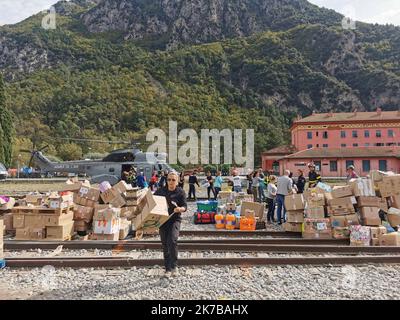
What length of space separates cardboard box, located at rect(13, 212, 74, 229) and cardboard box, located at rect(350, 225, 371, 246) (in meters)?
6.75

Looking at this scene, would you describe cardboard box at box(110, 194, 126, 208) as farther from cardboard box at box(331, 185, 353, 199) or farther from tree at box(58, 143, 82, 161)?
tree at box(58, 143, 82, 161)

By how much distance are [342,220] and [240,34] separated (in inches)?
5769

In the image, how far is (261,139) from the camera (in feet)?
244

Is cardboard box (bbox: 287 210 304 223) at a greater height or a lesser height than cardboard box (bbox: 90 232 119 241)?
greater

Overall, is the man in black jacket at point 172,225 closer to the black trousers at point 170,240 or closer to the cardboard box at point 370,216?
the black trousers at point 170,240

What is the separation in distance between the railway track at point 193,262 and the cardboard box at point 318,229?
77.9 inches

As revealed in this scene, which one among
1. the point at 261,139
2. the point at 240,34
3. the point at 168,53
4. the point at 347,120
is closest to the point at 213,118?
the point at 261,139

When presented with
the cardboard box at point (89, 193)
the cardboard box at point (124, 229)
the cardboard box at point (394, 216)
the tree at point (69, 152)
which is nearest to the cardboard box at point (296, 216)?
the cardboard box at point (394, 216)

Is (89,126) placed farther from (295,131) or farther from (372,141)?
(372,141)

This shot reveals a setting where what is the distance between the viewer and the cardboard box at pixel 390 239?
7434mm

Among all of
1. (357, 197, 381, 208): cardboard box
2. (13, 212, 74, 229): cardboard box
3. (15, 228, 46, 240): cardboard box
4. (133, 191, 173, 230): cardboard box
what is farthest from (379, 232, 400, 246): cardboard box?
(15, 228, 46, 240): cardboard box

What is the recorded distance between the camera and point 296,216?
30.0 feet

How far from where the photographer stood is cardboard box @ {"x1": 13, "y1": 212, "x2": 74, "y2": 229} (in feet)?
27.6

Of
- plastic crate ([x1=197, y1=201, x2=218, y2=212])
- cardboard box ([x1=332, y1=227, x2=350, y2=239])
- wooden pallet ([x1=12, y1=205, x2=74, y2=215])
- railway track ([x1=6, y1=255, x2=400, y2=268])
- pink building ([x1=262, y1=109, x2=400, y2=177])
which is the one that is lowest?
railway track ([x1=6, y1=255, x2=400, y2=268])
